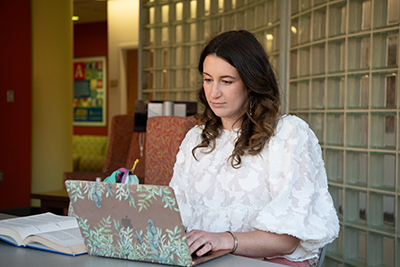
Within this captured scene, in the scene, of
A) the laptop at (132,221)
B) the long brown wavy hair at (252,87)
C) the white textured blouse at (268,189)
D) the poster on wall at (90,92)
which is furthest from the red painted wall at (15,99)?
the laptop at (132,221)

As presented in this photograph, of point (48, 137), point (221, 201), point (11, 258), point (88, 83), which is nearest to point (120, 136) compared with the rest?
point (48, 137)

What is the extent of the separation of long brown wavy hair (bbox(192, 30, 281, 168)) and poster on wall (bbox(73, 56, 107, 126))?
795 centimetres

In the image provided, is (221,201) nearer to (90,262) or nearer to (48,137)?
(90,262)

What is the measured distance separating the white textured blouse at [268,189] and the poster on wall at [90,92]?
7.87 m

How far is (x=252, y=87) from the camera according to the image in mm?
1435

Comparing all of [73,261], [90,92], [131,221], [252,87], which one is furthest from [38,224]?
[90,92]

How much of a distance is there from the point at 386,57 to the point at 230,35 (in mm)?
1618

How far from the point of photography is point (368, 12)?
2.81 meters

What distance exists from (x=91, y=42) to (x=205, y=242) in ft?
29.1

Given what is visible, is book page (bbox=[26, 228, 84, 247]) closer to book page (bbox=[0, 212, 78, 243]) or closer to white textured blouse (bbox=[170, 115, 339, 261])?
book page (bbox=[0, 212, 78, 243])

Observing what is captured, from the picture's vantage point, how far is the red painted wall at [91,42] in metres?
9.17

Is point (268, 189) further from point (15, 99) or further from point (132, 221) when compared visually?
point (15, 99)

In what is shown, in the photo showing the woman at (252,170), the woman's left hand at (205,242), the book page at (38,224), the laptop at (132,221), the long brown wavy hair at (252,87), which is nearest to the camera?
the laptop at (132,221)

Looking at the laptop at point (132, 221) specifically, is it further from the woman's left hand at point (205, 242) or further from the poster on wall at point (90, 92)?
the poster on wall at point (90, 92)
